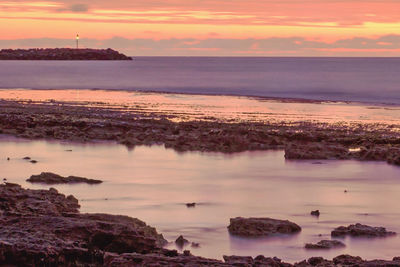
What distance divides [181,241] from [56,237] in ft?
18.0

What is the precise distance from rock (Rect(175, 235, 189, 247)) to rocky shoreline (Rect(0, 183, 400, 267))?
184cm

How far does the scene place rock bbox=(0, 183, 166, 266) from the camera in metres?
10.3

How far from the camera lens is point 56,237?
37.1 feet

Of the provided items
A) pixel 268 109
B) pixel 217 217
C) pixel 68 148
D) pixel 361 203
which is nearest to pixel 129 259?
pixel 217 217

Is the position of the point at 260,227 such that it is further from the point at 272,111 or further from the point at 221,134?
the point at 272,111

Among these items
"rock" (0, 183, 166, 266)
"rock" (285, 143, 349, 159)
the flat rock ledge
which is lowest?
the flat rock ledge

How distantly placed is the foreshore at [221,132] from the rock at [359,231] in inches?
452

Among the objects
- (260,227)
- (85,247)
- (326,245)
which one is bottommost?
(326,245)

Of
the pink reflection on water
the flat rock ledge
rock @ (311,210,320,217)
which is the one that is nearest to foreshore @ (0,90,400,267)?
the pink reflection on water

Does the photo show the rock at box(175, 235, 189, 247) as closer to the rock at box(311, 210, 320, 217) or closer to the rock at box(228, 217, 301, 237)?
the rock at box(228, 217, 301, 237)

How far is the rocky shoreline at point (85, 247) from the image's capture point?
10.3m

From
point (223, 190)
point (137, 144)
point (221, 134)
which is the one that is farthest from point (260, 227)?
point (221, 134)

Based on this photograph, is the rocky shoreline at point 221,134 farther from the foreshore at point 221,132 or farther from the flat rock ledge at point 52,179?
the flat rock ledge at point 52,179

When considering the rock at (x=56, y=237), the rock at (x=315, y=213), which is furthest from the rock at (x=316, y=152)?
the rock at (x=56, y=237)
